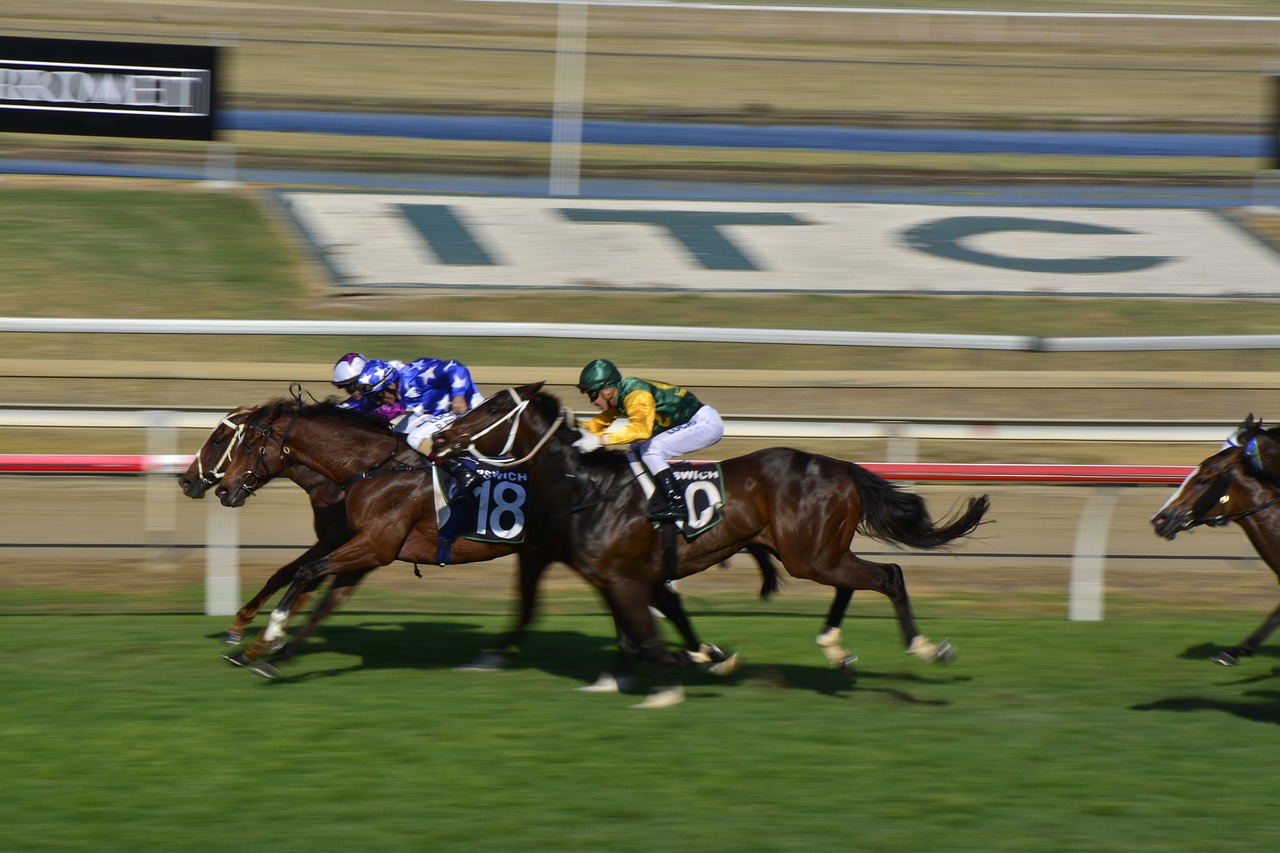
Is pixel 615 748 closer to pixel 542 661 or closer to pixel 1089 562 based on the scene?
pixel 542 661

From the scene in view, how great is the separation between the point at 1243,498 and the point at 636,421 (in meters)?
2.69

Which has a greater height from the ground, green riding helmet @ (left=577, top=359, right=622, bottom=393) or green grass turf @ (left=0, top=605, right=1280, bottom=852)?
green riding helmet @ (left=577, top=359, right=622, bottom=393)

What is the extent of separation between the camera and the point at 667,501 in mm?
6262

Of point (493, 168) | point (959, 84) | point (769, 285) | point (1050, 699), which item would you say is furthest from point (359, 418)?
point (959, 84)

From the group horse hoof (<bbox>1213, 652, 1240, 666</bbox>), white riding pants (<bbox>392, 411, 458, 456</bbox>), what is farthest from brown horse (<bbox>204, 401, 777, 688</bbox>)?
horse hoof (<bbox>1213, 652, 1240, 666</bbox>)

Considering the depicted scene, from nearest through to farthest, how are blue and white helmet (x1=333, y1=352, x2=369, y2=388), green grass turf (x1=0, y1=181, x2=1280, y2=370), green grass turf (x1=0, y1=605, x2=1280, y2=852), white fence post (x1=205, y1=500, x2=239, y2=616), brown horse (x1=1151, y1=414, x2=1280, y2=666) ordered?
green grass turf (x1=0, y1=605, x2=1280, y2=852), brown horse (x1=1151, y1=414, x2=1280, y2=666), blue and white helmet (x1=333, y1=352, x2=369, y2=388), white fence post (x1=205, y1=500, x2=239, y2=616), green grass turf (x1=0, y1=181, x2=1280, y2=370)

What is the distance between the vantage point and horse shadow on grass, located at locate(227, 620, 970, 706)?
638 centimetres

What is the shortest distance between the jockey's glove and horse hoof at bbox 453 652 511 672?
1079 mm

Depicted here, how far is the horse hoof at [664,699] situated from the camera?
5.96 m

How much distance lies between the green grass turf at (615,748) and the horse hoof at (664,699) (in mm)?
93

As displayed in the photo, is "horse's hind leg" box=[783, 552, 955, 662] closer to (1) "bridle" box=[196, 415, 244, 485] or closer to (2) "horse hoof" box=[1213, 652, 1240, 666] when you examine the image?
(2) "horse hoof" box=[1213, 652, 1240, 666]

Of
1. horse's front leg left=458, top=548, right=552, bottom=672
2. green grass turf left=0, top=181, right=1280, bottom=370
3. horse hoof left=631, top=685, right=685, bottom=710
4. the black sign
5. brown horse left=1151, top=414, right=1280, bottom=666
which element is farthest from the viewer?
the black sign

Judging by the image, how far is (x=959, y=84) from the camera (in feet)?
94.3

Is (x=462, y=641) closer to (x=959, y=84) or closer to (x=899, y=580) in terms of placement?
(x=899, y=580)
